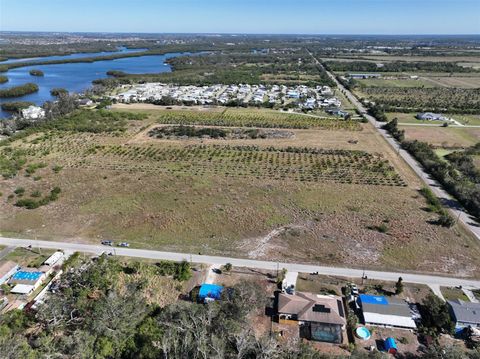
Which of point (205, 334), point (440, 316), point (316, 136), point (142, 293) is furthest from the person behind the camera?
point (316, 136)

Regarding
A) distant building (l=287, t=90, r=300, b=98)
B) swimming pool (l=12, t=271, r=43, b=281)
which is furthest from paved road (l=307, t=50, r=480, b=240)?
swimming pool (l=12, t=271, r=43, b=281)

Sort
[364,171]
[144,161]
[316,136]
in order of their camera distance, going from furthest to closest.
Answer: [316,136] → [144,161] → [364,171]

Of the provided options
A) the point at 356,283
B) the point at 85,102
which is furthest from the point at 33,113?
the point at 356,283

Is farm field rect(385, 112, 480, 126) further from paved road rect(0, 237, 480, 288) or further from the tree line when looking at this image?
paved road rect(0, 237, 480, 288)

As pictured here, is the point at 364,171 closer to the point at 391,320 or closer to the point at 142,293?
the point at 391,320

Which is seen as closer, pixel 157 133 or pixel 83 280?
pixel 83 280

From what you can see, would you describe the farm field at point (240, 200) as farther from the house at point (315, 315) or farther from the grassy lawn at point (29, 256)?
the house at point (315, 315)

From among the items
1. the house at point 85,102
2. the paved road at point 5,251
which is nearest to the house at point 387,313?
the paved road at point 5,251

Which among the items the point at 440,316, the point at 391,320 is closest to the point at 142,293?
the point at 391,320
